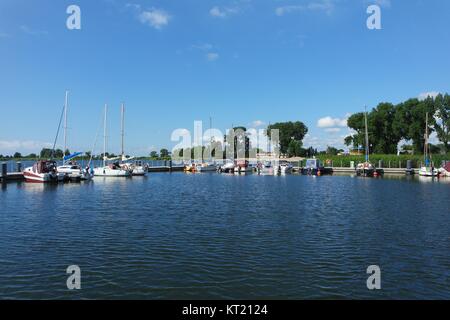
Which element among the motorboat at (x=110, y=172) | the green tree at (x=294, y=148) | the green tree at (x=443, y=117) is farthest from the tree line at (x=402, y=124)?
the motorboat at (x=110, y=172)

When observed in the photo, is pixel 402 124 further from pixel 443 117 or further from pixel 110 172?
pixel 110 172

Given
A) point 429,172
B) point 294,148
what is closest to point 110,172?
point 429,172

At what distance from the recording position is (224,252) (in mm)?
17797

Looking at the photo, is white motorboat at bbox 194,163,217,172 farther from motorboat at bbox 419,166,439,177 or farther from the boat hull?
motorboat at bbox 419,166,439,177

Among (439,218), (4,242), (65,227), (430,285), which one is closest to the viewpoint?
(430,285)

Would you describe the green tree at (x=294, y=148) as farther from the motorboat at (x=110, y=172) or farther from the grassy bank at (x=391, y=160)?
the motorboat at (x=110, y=172)

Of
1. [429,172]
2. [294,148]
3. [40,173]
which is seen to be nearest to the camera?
[40,173]

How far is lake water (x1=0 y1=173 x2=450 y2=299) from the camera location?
1323cm

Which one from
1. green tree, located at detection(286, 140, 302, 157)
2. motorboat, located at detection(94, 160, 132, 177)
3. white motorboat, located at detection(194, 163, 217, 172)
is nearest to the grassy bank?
white motorboat, located at detection(194, 163, 217, 172)

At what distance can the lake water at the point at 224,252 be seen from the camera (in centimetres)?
1323
